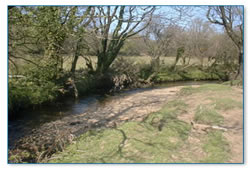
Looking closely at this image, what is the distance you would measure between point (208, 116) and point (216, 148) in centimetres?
140

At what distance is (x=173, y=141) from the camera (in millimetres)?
3859

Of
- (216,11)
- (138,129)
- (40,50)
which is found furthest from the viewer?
(216,11)

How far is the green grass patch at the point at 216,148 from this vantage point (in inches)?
116

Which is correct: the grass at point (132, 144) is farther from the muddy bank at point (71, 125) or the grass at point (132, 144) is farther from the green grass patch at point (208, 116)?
the muddy bank at point (71, 125)

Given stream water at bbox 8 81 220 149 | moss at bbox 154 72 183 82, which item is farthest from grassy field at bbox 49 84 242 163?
moss at bbox 154 72 183 82

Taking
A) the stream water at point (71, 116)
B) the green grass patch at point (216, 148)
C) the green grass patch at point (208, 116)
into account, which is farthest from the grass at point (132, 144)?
the stream water at point (71, 116)

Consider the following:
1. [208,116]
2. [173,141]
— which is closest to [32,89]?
[173,141]

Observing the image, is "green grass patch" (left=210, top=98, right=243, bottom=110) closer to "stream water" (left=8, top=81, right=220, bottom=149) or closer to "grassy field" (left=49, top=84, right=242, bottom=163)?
"grassy field" (left=49, top=84, right=242, bottom=163)

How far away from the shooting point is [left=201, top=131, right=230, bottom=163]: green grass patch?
2951 millimetres

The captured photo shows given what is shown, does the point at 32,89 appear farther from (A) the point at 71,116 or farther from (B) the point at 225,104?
(B) the point at 225,104
